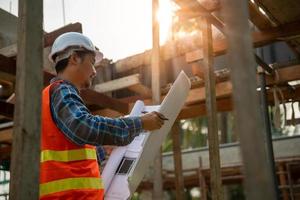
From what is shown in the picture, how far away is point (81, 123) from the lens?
7.50 ft

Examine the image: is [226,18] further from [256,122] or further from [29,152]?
[29,152]

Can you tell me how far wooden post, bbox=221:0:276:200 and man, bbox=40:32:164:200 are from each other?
4.64 feet

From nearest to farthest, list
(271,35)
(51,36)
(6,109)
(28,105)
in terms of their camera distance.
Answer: (28,105) < (51,36) < (6,109) < (271,35)

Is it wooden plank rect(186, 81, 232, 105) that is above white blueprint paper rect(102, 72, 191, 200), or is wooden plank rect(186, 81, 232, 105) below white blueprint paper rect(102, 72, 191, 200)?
above

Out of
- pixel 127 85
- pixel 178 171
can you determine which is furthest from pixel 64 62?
pixel 127 85

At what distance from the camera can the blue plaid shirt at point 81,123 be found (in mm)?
2293

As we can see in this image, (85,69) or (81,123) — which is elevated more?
(85,69)

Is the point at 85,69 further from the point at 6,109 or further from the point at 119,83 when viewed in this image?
the point at 119,83

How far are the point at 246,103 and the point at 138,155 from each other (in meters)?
1.74

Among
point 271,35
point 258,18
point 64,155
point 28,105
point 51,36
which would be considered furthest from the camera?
point 271,35

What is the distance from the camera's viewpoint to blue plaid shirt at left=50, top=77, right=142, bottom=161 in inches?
90.3

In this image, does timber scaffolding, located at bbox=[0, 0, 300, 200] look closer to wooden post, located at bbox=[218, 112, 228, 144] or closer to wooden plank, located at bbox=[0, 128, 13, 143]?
wooden plank, located at bbox=[0, 128, 13, 143]

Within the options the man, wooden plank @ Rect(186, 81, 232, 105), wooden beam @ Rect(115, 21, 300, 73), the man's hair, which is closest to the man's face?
the man's hair

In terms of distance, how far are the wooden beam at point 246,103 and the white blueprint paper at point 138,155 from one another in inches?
66.2
